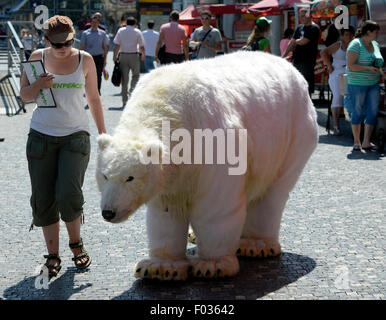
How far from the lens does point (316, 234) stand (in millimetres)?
6160

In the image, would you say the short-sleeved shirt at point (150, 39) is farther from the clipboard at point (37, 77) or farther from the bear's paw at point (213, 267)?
the bear's paw at point (213, 267)

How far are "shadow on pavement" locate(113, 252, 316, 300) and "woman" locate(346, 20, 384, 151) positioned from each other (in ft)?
18.8

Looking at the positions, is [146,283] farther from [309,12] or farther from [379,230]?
[309,12]

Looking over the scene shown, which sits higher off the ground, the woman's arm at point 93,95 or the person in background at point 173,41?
the woman's arm at point 93,95

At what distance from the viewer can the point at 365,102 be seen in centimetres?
1080

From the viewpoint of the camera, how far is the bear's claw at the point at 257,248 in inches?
215

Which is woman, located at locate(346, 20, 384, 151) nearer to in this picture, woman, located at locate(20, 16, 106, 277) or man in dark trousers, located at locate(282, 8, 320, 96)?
man in dark trousers, located at locate(282, 8, 320, 96)

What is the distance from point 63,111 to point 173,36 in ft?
33.7

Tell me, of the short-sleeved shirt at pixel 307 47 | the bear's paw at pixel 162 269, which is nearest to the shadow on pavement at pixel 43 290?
the bear's paw at pixel 162 269

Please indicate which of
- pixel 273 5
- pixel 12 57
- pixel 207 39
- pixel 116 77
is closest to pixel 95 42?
pixel 116 77

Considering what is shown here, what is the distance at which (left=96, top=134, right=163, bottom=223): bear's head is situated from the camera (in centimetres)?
424

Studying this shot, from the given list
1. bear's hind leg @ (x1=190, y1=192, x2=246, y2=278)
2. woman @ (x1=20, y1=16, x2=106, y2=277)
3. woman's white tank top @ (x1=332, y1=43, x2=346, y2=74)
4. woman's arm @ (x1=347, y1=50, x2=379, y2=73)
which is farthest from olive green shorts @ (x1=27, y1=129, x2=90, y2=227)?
woman's white tank top @ (x1=332, y1=43, x2=346, y2=74)

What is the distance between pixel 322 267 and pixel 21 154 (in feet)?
20.2

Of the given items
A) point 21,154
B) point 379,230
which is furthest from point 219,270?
point 21,154
